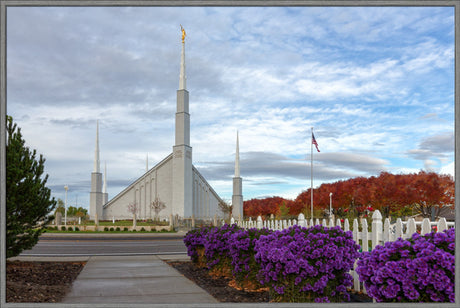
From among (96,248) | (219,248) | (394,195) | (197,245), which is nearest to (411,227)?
(219,248)

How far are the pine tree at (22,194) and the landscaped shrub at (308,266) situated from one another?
5.59m

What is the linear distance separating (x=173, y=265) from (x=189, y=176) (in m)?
42.1

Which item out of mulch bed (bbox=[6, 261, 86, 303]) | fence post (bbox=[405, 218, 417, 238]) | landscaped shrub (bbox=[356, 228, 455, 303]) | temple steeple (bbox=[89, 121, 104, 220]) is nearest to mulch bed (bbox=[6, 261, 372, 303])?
mulch bed (bbox=[6, 261, 86, 303])

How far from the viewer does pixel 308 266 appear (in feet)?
21.1

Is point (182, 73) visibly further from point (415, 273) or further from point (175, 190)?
point (415, 273)

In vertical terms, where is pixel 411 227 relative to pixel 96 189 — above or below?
below

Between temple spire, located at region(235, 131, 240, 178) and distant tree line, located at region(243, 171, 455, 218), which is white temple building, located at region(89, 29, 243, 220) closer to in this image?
temple spire, located at region(235, 131, 240, 178)

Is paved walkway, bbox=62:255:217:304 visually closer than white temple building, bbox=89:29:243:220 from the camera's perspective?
Yes

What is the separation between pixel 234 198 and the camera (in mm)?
63531

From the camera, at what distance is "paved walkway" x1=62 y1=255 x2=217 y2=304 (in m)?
7.40

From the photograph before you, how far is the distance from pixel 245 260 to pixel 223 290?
75 centimetres

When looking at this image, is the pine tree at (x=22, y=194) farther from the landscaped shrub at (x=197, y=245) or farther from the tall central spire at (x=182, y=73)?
the tall central spire at (x=182, y=73)

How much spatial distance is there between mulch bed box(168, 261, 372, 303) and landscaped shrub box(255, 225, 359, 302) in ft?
2.36

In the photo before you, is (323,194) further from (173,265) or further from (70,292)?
(70,292)
